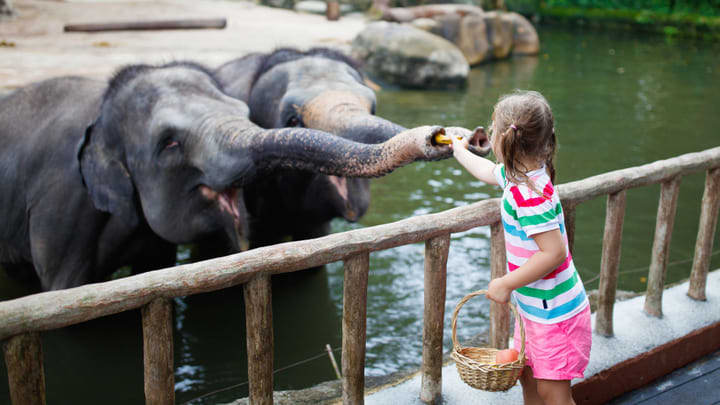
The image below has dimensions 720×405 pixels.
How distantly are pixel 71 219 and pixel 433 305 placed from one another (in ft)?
7.50

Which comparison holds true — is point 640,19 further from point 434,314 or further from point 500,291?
point 500,291

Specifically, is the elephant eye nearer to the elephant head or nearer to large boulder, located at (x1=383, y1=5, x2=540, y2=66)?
the elephant head

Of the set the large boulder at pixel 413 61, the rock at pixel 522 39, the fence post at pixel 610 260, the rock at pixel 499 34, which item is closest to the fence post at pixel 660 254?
the fence post at pixel 610 260

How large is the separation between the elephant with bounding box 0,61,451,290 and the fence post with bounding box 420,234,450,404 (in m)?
0.93

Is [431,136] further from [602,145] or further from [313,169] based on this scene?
[602,145]

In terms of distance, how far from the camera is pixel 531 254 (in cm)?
209

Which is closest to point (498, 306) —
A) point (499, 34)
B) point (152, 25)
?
point (152, 25)

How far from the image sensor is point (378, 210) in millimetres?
6277

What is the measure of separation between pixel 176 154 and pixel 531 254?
2134 millimetres

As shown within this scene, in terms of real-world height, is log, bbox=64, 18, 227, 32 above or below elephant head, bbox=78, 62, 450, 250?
below

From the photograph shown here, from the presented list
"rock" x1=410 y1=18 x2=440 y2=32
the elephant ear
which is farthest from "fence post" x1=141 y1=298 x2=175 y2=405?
"rock" x1=410 y1=18 x2=440 y2=32

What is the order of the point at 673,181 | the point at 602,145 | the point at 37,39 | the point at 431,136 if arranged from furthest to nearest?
the point at 37,39
the point at 602,145
the point at 673,181
the point at 431,136

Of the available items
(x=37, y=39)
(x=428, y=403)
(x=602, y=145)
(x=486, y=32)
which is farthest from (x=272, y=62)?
(x=486, y=32)

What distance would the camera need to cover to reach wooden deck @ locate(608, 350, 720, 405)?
2789mm
